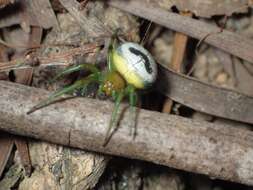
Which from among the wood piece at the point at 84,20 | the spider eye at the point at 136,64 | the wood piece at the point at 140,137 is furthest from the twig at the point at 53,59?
the wood piece at the point at 140,137

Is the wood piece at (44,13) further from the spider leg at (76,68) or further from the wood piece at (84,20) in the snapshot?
the spider leg at (76,68)

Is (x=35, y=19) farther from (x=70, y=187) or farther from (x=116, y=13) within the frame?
(x=70, y=187)

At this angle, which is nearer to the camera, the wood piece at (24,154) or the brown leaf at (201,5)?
the wood piece at (24,154)

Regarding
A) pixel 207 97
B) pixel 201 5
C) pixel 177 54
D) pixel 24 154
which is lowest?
pixel 24 154

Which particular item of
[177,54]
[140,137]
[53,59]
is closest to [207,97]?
[177,54]

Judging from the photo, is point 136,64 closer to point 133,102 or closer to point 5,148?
point 133,102

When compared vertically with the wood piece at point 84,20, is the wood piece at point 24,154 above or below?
below
